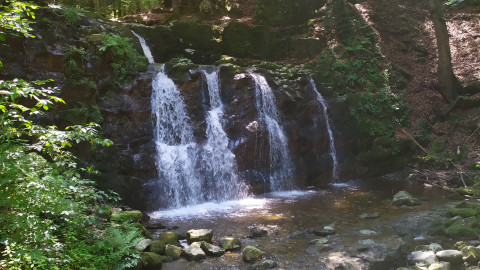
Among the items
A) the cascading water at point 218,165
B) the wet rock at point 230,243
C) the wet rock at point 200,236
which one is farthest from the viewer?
the cascading water at point 218,165

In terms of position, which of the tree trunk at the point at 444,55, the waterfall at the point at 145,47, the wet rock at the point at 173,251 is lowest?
the wet rock at the point at 173,251

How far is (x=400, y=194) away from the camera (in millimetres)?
9992

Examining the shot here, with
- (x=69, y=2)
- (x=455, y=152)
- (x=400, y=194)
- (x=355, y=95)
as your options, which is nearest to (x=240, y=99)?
(x=355, y=95)

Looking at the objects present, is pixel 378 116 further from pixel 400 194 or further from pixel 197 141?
pixel 197 141

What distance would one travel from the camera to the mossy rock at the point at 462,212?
8055mm

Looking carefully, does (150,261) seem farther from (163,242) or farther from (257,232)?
(257,232)

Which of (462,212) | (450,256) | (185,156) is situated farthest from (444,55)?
(185,156)

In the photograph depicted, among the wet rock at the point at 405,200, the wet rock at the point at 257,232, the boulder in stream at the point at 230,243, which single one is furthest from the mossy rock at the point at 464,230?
the boulder in stream at the point at 230,243

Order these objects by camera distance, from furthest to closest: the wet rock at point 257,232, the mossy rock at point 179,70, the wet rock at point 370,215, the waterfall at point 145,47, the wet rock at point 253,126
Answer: the waterfall at point 145,47, the mossy rock at point 179,70, the wet rock at point 253,126, the wet rock at point 370,215, the wet rock at point 257,232

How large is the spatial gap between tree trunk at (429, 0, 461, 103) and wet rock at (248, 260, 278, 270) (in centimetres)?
1157

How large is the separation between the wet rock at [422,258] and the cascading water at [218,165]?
18.5ft

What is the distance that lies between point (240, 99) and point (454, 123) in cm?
814

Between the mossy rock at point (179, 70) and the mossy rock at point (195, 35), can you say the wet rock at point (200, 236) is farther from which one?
the mossy rock at point (195, 35)

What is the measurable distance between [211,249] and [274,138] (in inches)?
243
